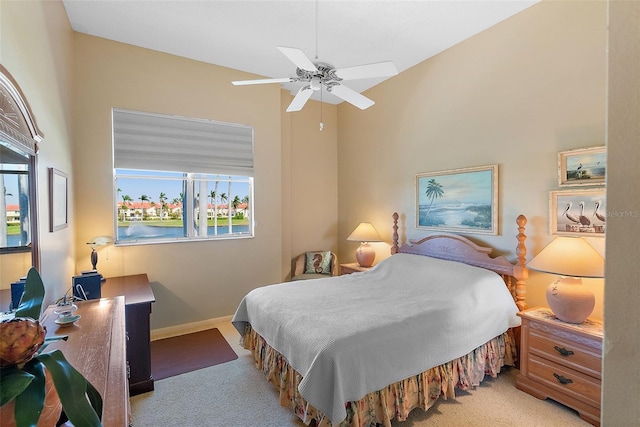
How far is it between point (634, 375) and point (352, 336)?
149 cm

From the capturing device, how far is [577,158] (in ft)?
7.87

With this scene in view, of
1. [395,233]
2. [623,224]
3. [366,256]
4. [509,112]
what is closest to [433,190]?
[395,233]

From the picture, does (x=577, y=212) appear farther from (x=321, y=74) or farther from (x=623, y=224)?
(x=623, y=224)

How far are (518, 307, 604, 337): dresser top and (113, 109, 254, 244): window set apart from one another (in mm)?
3192

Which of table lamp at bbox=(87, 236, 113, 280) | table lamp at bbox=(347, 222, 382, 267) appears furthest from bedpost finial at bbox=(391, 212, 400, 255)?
table lamp at bbox=(87, 236, 113, 280)

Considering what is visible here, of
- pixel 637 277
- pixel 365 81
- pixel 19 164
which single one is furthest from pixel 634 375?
pixel 365 81

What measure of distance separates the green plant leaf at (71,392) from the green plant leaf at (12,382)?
0.13ft

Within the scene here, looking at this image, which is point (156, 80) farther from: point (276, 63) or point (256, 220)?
point (256, 220)

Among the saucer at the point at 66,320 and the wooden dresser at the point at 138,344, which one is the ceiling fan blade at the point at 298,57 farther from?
the wooden dresser at the point at 138,344

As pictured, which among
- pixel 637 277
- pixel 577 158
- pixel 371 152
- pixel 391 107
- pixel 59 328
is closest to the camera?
pixel 637 277

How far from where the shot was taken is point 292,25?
115 inches

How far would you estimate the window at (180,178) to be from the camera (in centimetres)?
346

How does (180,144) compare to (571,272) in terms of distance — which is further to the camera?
(180,144)

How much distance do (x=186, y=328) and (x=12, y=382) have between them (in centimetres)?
336
